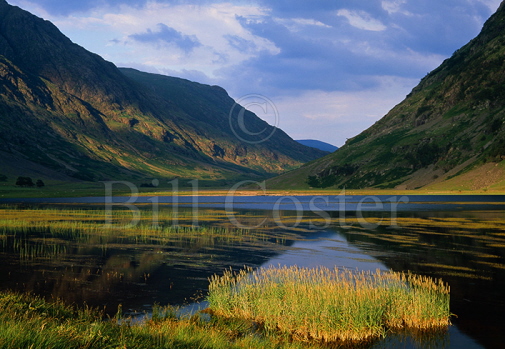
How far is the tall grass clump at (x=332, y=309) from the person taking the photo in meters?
23.6

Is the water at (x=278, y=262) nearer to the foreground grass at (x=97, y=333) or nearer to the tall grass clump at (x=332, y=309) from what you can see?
the tall grass clump at (x=332, y=309)

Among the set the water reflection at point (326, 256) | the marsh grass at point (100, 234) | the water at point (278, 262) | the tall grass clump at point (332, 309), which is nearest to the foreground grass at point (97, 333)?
the tall grass clump at point (332, 309)

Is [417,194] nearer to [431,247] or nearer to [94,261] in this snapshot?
[431,247]

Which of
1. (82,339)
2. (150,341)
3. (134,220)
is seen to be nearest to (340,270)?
(150,341)

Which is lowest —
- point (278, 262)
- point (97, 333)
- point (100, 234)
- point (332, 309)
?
point (278, 262)

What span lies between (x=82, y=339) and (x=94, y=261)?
96.7 ft

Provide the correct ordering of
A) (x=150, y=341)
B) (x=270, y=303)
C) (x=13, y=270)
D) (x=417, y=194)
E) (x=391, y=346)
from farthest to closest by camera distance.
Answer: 1. (x=417, y=194)
2. (x=13, y=270)
3. (x=270, y=303)
4. (x=391, y=346)
5. (x=150, y=341)

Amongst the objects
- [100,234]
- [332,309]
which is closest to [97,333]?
[332,309]

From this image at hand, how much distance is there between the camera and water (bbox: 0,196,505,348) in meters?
29.0

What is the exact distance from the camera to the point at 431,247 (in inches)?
2073

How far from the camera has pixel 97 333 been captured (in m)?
16.6

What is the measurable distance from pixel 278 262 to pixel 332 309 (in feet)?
69.5

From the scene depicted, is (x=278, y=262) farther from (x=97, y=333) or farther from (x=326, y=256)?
(x=97, y=333)

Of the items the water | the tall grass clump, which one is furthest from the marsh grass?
the tall grass clump
